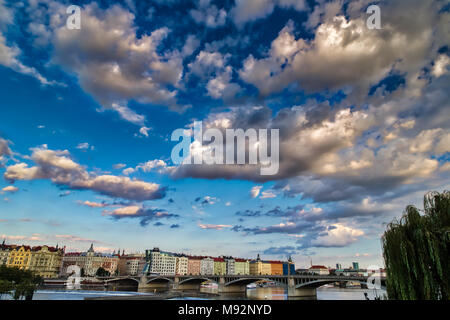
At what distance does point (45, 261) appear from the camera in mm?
148500

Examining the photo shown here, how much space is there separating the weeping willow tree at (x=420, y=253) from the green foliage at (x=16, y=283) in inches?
1950

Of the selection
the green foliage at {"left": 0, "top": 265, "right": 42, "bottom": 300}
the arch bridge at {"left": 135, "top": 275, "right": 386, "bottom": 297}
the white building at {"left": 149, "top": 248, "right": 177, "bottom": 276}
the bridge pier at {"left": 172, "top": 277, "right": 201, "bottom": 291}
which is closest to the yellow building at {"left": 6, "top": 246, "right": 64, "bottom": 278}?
the white building at {"left": 149, "top": 248, "right": 177, "bottom": 276}

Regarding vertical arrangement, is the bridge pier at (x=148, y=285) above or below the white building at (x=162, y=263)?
below

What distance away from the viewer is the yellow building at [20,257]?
139375mm

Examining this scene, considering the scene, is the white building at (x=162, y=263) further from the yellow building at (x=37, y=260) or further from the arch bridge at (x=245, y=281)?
the arch bridge at (x=245, y=281)

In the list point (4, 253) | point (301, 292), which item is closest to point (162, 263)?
point (4, 253)

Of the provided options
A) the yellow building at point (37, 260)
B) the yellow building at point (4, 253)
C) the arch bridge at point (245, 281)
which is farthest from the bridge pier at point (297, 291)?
the yellow building at point (4, 253)

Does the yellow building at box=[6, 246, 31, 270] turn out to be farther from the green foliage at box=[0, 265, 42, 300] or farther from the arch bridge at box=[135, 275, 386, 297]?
the green foliage at box=[0, 265, 42, 300]

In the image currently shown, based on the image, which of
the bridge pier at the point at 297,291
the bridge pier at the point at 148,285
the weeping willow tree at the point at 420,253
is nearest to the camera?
the weeping willow tree at the point at 420,253

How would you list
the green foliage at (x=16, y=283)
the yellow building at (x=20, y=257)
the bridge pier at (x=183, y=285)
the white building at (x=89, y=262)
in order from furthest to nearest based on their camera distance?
the white building at (x=89, y=262), the yellow building at (x=20, y=257), the bridge pier at (x=183, y=285), the green foliage at (x=16, y=283)

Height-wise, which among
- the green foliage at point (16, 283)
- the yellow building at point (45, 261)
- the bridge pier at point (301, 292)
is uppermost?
the yellow building at point (45, 261)
